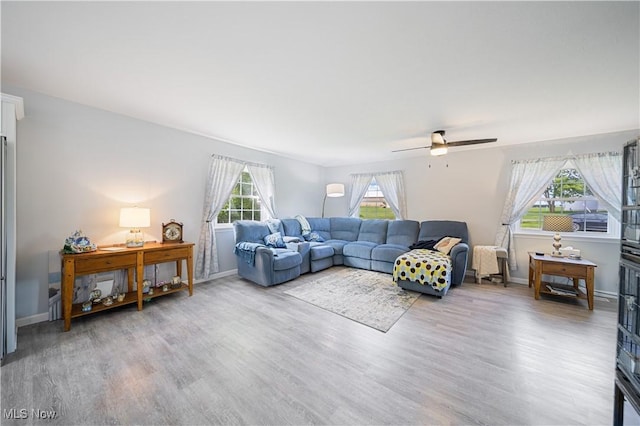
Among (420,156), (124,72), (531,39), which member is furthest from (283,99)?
(420,156)

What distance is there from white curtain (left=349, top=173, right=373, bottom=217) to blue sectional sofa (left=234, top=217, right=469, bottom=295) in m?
0.48

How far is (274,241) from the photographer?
407 cm

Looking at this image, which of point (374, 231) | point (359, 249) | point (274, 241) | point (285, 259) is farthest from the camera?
point (374, 231)

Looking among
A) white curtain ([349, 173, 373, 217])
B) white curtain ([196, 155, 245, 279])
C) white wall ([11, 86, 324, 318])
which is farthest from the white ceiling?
white curtain ([349, 173, 373, 217])

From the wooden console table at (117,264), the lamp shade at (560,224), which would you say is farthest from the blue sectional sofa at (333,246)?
the lamp shade at (560,224)

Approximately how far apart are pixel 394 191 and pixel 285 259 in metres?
3.10

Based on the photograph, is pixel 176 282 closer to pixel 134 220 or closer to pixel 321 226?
pixel 134 220

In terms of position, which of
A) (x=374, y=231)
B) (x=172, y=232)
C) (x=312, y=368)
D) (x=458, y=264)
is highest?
(x=172, y=232)

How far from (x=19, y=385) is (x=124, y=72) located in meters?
2.53

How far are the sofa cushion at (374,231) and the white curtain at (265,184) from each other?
2054 millimetres

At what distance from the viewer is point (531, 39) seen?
1575mm

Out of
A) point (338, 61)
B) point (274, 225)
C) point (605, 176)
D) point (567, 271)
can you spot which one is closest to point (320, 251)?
point (274, 225)

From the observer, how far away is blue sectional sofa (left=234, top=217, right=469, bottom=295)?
3.65 m

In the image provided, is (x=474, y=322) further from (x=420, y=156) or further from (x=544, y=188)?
(x=420, y=156)
